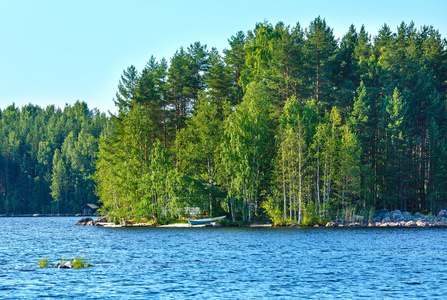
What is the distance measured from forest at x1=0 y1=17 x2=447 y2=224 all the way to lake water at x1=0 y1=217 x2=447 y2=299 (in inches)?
805

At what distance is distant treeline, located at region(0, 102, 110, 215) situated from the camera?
160250mm

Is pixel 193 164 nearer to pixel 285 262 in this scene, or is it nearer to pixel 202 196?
pixel 202 196

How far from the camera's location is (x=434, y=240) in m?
52.4

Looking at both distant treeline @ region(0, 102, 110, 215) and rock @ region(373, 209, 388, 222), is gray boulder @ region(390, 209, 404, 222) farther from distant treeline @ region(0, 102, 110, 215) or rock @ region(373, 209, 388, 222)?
distant treeline @ region(0, 102, 110, 215)

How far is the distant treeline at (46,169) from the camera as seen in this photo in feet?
526

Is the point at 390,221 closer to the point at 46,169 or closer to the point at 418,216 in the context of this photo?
the point at 418,216

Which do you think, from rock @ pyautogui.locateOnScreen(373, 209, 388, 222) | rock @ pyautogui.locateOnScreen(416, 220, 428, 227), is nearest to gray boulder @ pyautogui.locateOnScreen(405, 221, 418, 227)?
rock @ pyautogui.locateOnScreen(416, 220, 428, 227)

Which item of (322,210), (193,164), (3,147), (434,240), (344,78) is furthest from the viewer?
(3,147)

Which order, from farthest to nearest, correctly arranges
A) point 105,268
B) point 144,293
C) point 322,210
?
point 322,210 < point 105,268 < point 144,293

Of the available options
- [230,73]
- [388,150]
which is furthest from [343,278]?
[230,73]

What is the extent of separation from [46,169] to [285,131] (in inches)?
4663

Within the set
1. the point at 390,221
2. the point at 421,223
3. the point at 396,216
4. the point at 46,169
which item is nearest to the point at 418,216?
the point at 396,216

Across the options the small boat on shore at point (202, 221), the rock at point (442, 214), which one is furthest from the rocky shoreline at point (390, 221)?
the small boat on shore at point (202, 221)

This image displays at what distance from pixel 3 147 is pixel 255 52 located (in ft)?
368
